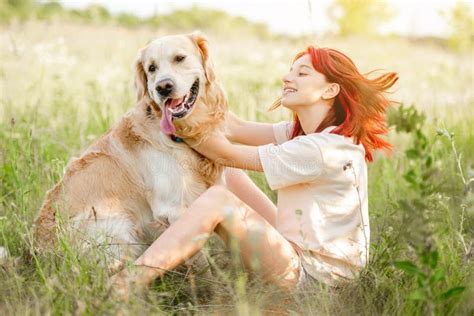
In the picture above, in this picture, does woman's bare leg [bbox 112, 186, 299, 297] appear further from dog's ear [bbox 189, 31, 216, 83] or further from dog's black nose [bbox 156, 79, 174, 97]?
dog's ear [bbox 189, 31, 216, 83]

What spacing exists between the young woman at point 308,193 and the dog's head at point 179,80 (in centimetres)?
18

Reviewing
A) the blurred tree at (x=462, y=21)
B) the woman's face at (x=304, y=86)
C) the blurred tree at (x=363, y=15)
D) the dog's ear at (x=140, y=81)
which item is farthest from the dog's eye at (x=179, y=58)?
the blurred tree at (x=363, y=15)

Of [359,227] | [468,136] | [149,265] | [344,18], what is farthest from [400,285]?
[344,18]

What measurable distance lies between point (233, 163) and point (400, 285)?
917mm

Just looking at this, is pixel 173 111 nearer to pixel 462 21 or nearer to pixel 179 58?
pixel 179 58

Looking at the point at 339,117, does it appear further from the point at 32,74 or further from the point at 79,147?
the point at 32,74

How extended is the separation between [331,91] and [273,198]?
1141 millimetres

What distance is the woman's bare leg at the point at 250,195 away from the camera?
10.9ft

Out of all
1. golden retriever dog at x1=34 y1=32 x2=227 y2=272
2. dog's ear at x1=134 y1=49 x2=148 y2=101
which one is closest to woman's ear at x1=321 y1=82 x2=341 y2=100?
golden retriever dog at x1=34 y1=32 x2=227 y2=272

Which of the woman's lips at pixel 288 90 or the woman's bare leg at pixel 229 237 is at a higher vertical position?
the woman's lips at pixel 288 90

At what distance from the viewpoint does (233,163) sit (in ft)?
9.19

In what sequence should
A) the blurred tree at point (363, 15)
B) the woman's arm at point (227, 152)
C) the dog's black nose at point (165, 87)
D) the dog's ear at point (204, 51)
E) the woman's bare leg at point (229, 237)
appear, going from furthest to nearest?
1. the blurred tree at point (363, 15)
2. the dog's ear at point (204, 51)
3. the dog's black nose at point (165, 87)
4. the woman's arm at point (227, 152)
5. the woman's bare leg at point (229, 237)

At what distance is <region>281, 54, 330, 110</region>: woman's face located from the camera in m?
2.75

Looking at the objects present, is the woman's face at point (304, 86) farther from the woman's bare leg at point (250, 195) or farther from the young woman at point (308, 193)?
the woman's bare leg at point (250, 195)
